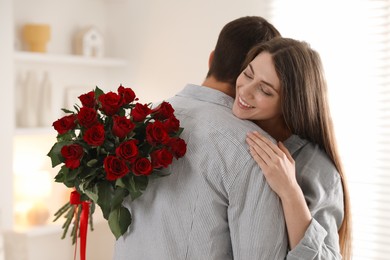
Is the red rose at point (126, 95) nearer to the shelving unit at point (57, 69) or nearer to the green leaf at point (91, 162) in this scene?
the green leaf at point (91, 162)

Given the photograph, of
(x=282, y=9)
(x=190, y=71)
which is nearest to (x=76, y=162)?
(x=282, y=9)

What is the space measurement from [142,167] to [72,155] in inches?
7.3

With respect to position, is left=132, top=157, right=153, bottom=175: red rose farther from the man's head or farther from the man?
the man's head

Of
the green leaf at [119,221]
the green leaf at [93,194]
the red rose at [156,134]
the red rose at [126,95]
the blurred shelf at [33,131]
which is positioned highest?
the red rose at [126,95]

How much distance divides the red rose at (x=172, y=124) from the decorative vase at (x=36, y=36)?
2.64 metres

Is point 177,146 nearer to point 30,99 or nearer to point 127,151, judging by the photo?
point 127,151

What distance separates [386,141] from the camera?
3080 mm

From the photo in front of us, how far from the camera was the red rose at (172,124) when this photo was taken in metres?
1.61

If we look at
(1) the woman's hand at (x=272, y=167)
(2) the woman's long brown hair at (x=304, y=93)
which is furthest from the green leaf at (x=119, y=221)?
(2) the woman's long brown hair at (x=304, y=93)

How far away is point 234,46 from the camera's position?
181 cm

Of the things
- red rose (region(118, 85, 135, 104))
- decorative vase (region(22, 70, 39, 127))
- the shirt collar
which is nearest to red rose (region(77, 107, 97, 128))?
red rose (region(118, 85, 135, 104))

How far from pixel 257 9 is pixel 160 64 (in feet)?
3.04

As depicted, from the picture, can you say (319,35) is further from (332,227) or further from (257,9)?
(332,227)

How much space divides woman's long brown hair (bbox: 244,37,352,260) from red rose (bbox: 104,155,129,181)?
0.48 metres
